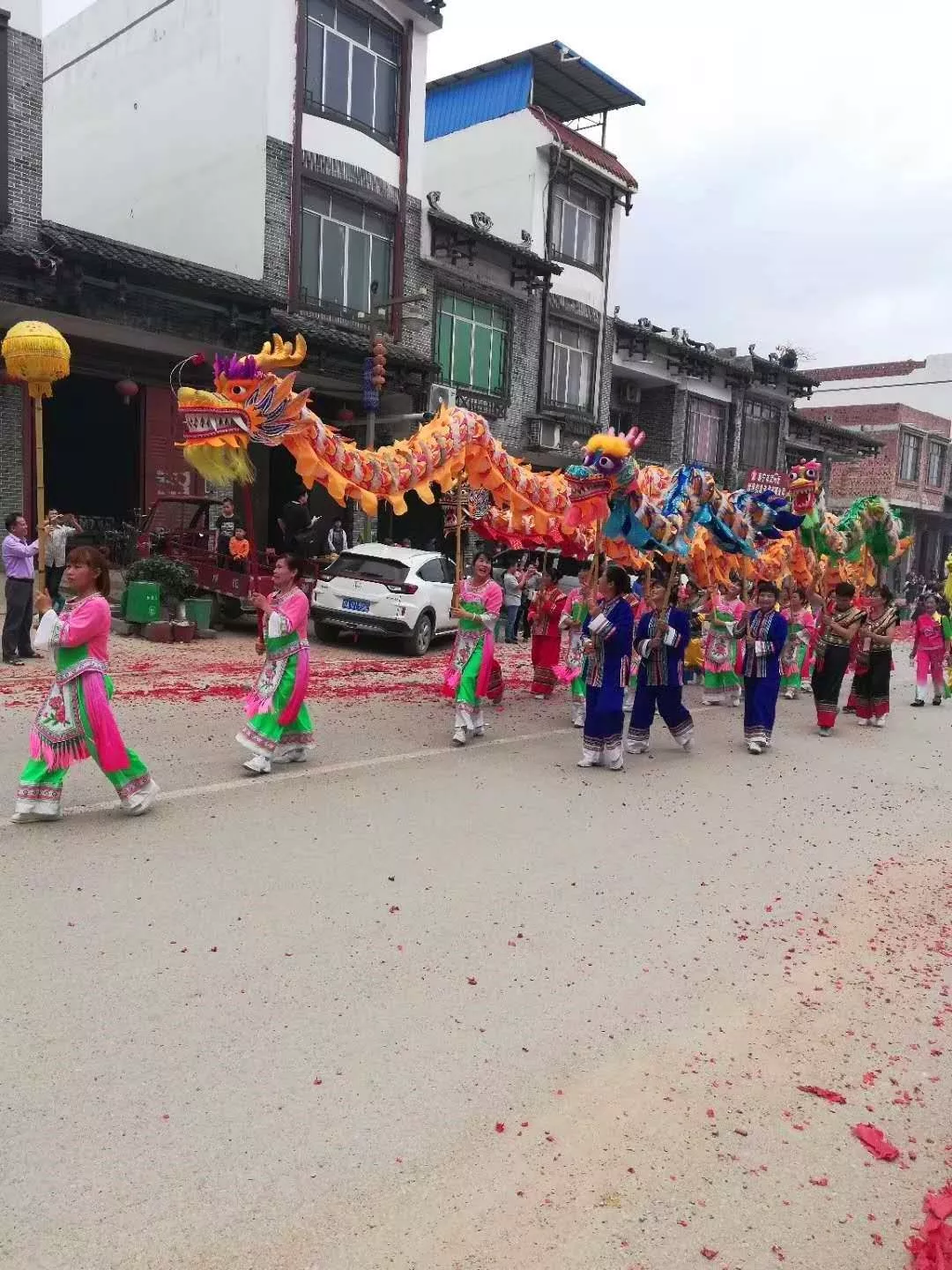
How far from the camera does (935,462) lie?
41.3 m

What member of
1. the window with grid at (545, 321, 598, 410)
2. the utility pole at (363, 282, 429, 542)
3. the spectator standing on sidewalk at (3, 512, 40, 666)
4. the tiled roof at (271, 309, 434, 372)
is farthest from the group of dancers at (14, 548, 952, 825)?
A: the window with grid at (545, 321, 598, 410)

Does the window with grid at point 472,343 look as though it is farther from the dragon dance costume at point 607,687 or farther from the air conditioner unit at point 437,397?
the dragon dance costume at point 607,687

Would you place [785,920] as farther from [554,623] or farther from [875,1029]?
[554,623]

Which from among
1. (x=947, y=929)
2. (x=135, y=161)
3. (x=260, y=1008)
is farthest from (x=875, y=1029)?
(x=135, y=161)

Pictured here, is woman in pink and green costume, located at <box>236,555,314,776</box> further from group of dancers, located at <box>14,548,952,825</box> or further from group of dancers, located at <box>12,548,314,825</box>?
group of dancers, located at <box>12,548,314,825</box>

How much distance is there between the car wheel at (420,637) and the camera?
46.8 feet

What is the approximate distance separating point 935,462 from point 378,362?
106 ft

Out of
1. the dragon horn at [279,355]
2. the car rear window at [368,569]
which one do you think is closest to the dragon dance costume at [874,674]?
the car rear window at [368,569]

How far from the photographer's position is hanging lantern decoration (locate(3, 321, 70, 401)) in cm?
744

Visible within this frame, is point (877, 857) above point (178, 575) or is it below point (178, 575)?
below

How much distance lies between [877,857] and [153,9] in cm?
2097

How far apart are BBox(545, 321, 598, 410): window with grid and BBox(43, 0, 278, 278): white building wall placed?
27.7 feet

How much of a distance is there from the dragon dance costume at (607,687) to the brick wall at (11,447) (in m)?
10.4

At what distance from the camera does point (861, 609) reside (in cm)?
1094
